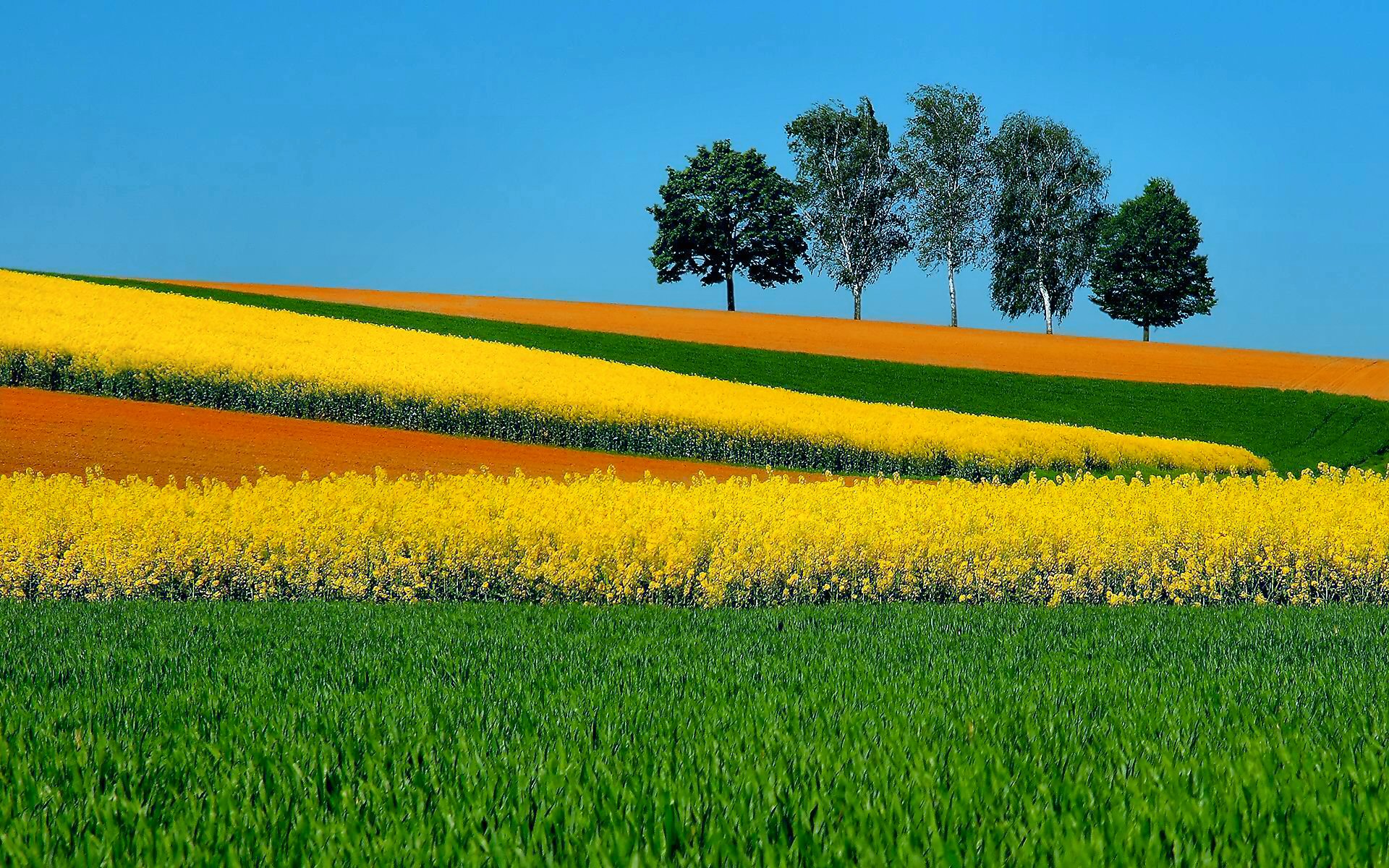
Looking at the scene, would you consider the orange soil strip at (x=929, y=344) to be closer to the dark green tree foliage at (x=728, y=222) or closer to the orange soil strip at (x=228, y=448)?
the dark green tree foliage at (x=728, y=222)

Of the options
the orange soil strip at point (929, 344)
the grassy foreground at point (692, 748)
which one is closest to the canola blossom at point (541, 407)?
the grassy foreground at point (692, 748)

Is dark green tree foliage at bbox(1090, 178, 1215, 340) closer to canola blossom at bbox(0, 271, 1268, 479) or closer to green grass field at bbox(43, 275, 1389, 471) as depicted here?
green grass field at bbox(43, 275, 1389, 471)

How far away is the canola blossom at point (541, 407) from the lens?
76.7 feet

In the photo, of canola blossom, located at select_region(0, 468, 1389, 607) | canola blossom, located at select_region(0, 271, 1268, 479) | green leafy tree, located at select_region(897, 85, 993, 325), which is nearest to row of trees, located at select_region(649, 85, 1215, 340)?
green leafy tree, located at select_region(897, 85, 993, 325)

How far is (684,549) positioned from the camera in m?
10.1

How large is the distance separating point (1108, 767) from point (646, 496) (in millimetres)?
8336

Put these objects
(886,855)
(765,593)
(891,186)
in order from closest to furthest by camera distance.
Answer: (886,855) → (765,593) → (891,186)

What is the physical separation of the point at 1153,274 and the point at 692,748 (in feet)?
224

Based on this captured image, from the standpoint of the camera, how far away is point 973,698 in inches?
199

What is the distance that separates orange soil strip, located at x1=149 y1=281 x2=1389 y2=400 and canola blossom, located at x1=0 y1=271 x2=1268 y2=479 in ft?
57.2

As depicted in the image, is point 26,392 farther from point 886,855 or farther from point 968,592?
point 886,855

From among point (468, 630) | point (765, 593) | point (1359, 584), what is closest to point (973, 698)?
point (468, 630)

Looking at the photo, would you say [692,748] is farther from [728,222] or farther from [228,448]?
[728,222]

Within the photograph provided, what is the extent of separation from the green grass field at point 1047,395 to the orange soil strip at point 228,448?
15.6m
